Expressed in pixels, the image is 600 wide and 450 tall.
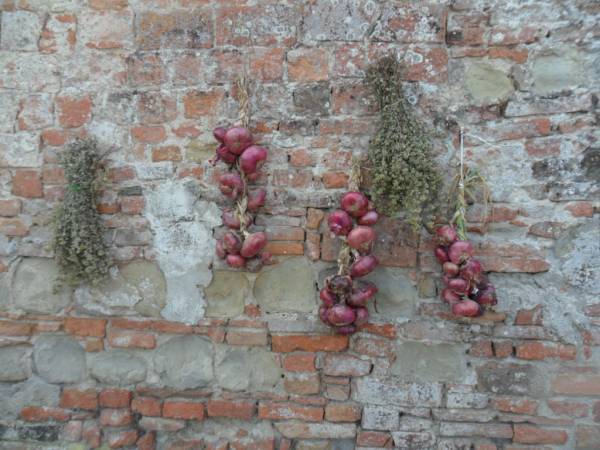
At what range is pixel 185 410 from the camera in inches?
88.4

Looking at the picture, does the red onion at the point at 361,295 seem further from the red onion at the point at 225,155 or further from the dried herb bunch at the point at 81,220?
the dried herb bunch at the point at 81,220

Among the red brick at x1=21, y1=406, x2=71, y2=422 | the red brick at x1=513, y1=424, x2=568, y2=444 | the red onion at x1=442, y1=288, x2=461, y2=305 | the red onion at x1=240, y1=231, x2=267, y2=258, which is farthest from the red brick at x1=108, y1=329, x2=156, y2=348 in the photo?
the red brick at x1=513, y1=424, x2=568, y2=444

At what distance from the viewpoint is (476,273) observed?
6.44ft

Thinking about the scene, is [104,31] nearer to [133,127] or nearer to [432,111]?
[133,127]

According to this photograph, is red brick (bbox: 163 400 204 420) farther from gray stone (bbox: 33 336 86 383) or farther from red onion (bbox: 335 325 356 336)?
red onion (bbox: 335 325 356 336)

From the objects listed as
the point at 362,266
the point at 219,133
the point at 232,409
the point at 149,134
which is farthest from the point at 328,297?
the point at 149,134

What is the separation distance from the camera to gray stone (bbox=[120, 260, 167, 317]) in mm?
2246

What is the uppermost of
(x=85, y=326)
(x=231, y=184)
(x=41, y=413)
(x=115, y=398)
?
(x=231, y=184)

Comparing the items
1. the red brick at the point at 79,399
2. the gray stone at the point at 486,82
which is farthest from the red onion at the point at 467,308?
the red brick at the point at 79,399

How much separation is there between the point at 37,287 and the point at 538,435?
2534 mm

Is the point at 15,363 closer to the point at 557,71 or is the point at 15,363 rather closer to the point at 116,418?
the point at 116,418

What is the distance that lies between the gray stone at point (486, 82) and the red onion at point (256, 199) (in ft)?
3.51

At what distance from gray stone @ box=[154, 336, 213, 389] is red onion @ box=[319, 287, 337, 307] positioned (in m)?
0.63

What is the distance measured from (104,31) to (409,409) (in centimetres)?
234
